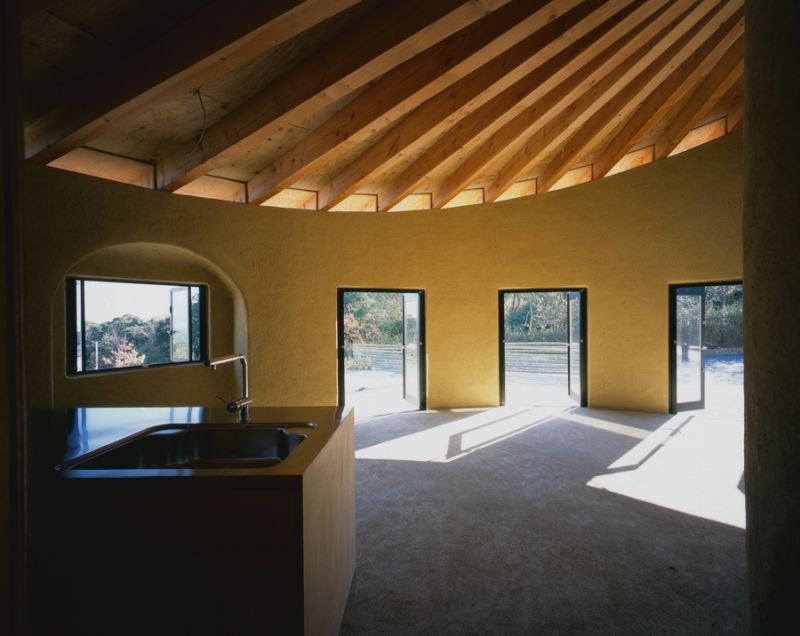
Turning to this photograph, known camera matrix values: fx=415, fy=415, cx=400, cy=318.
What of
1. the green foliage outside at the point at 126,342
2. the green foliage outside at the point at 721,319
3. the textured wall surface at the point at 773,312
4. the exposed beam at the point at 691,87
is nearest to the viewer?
the textured wall surface at the point at 773,312

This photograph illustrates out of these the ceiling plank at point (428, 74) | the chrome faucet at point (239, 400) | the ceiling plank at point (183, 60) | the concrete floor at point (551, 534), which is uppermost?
the ceiling plank at point (428, 74)

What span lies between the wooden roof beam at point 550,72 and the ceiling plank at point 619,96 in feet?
1.10

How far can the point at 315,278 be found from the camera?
543cm

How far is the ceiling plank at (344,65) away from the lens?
239cm

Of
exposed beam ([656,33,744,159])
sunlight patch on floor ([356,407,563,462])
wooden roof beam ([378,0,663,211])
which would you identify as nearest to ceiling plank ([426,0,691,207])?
wooden roof beam ([378,0,663,211])

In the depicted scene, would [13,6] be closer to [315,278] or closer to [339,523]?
[339,523]

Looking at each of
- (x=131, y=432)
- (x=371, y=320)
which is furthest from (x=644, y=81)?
(x=371, y=320)

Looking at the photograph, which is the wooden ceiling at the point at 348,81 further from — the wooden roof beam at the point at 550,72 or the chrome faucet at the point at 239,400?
the chrome faucet at the point at 239,400

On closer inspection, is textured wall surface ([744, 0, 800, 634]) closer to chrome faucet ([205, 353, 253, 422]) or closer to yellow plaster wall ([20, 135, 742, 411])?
chrome faucet ([205, 353, 253, 422])

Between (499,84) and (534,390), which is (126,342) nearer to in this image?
(499,84)

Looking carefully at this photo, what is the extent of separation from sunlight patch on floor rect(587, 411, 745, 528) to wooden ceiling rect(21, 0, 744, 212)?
3.17 m

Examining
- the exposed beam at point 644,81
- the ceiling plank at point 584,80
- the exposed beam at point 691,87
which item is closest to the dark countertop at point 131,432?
the ceiling plank at point 584,80

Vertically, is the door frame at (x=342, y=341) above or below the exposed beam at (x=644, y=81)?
below

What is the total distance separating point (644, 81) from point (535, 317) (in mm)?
3923
